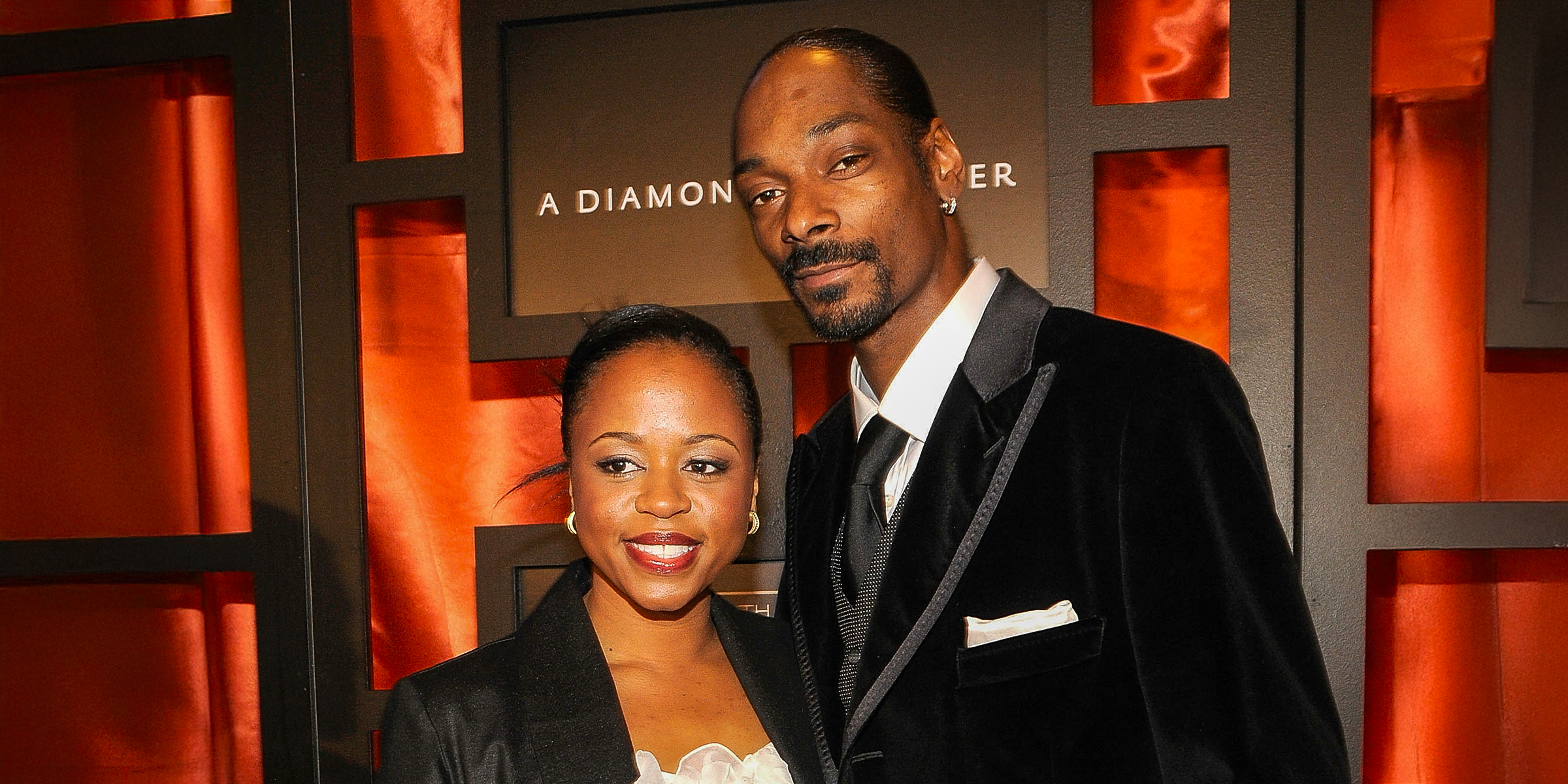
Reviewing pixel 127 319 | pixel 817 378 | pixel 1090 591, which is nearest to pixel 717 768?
pixel 1090 591

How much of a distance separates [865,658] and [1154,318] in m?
1.18

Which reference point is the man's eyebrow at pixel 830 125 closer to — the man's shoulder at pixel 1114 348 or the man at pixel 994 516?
the man at pixel 994 516

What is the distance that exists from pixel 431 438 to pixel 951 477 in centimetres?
158

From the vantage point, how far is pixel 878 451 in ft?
5.83

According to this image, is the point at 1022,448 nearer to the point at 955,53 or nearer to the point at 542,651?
the point at 542,651

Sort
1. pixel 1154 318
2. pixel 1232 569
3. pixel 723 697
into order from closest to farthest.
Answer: pixel 1232 569 < pixel 723 697 < pixel 1154 318

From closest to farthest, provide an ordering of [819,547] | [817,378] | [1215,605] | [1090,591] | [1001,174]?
1. [1215,605]
2. [1090,591]
3. [819,547]
4. [1001,174]
5. [817,378]

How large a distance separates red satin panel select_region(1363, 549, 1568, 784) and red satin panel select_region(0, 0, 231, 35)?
9.89 feet

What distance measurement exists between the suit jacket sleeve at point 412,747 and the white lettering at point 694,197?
4.13 ft

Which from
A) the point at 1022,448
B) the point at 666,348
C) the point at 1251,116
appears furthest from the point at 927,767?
the point at 1251,116

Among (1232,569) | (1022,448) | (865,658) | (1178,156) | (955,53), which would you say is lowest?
(865,658)

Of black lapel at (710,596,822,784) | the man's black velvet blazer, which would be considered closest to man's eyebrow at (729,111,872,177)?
the man's black velvet blazer

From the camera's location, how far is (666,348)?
5.35ft

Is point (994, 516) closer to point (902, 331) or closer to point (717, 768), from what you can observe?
point (902, 331)
